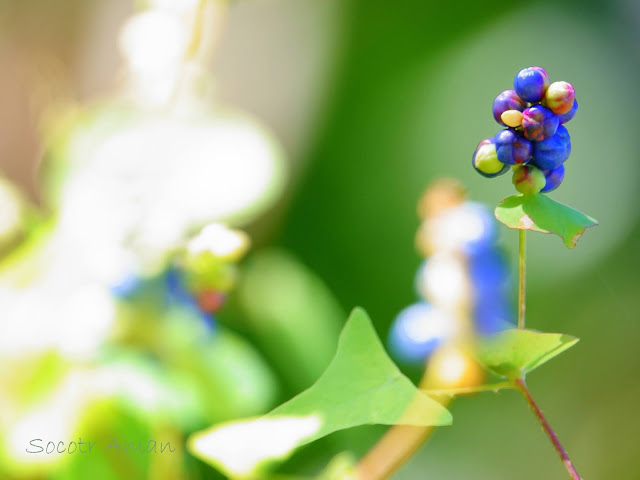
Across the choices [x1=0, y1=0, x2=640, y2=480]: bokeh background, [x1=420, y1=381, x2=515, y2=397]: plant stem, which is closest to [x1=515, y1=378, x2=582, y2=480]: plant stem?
[x1=420, y1=381, x2=515, y2=397]: plant stem

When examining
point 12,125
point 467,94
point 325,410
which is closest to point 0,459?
point 325,410

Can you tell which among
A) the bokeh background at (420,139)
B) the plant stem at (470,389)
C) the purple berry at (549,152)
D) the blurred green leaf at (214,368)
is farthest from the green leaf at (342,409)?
the bokeh background at (420,139)

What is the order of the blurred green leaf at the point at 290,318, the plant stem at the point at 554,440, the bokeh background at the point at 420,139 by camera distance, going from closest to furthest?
the plant stem at the point at 554,440
the blurred green leaf at the point at 290,318
the bokeh background at the point at 420,139

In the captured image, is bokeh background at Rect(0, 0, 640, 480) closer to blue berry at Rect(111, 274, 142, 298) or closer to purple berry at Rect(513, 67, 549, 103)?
blue berry at Rect(111, 274, 142, 298)

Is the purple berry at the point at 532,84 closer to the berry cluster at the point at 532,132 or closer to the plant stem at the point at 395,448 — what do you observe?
the berry cluster at the point at 532,132

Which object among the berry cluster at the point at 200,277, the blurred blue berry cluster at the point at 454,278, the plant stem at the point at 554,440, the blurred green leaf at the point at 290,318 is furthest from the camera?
the blurred green leaf at the point at 290,318

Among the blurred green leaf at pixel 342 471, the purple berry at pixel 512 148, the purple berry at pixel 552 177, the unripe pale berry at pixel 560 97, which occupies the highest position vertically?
the unripe pale berry at pixel 560 97

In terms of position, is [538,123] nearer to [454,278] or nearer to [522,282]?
[522,282]
